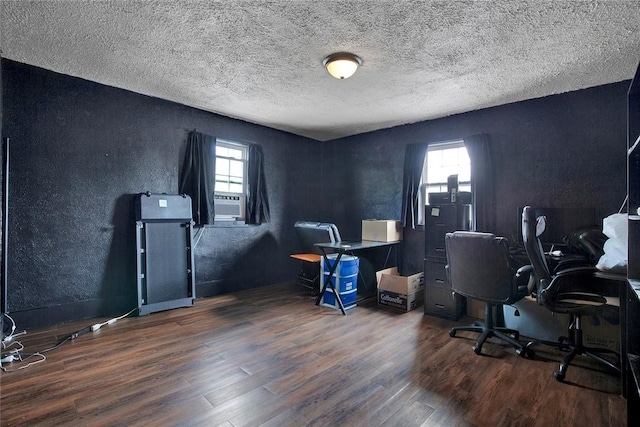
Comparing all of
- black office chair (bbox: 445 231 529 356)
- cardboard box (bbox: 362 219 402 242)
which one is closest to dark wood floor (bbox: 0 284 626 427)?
black office chair (bbox: 445 231 529 356)

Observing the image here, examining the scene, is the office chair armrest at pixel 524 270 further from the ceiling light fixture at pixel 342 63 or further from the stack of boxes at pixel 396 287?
the ceiling light fixture at pixel 342 63

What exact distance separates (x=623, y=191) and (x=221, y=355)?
422cm

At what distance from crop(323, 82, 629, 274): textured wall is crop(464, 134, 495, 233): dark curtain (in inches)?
3.4

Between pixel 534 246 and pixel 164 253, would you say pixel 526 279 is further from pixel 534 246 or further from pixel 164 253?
pixel 164 253

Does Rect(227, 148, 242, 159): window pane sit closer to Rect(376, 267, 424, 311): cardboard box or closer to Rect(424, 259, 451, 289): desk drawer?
Rect(376, 267, 424, 311): cardboard box

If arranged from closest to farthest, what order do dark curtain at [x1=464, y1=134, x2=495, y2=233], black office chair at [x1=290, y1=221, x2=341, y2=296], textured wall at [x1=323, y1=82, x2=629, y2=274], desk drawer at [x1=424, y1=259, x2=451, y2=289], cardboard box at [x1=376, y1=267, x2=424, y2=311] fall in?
textured wall at [x1=323, y1=82, x2=629, y2=274] → desk drawer at [x1=424, y1=259, x2=451, y2=289] → cardboard box at [x1=376, y1=267, x2=424, y2=311] → dark curtain at [x1=464, y1=134, x2=495, y2=233] → black office chair at [x1=290, y1=221, x2=341, y2=296]

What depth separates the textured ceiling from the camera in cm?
203

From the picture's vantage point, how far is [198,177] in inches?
157

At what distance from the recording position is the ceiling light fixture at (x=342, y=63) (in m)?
2.58

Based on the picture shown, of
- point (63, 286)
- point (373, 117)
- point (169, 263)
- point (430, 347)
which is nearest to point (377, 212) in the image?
point (373, 117)

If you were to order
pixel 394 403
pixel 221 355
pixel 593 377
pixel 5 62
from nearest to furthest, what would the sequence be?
pixel 394 403, pixel 593 377, pixel 221 355, pixel 5 62

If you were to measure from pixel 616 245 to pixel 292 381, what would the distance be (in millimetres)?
2483

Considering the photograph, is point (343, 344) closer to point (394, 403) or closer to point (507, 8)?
point (394, 403)

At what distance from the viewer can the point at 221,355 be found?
244 cm
